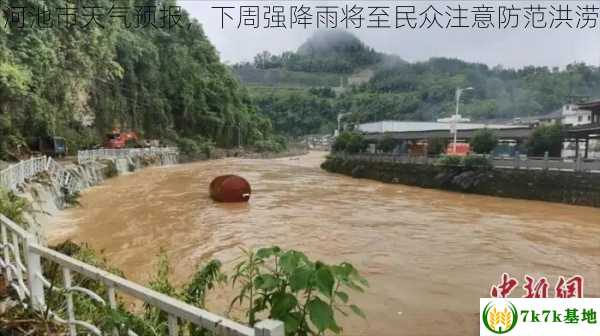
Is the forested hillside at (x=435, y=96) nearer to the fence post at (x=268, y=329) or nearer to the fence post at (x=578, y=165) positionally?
the fence post at (x=578, y=165)

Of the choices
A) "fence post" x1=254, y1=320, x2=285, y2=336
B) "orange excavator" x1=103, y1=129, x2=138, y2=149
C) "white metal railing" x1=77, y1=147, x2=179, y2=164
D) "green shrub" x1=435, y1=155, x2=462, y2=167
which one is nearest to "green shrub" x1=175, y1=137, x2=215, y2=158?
"white metal railing" x1=77, y1=147, x2=179, y2=164

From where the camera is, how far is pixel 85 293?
268 centimetres

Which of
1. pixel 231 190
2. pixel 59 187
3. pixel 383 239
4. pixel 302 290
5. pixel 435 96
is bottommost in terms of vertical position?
pixel 383 239

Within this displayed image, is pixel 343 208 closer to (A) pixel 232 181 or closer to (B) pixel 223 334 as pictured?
(A) pixel 232 181

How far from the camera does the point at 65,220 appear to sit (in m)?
12.6

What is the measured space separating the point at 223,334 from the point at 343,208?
15428 millimetres

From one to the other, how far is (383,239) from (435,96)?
84.2 meters

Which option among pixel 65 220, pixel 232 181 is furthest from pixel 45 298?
pixel 232 181

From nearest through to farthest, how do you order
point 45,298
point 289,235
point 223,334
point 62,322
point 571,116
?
1. point 223,334
2. point 62,322
3. point 45,298
4. point 289,235
5. point 571,116

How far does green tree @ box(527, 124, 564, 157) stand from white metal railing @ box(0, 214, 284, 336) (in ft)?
88.1

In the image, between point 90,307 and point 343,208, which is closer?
point 90,307

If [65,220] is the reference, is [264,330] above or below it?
above

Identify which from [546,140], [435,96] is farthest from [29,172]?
[435,96]

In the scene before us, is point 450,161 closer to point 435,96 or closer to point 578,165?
point 578,165
